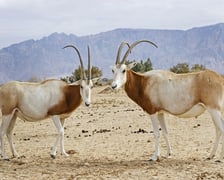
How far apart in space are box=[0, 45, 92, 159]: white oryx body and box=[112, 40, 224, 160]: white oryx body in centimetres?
110

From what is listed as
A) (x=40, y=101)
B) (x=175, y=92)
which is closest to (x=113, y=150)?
(x=40, y=101)

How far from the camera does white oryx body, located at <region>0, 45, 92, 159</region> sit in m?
12.2

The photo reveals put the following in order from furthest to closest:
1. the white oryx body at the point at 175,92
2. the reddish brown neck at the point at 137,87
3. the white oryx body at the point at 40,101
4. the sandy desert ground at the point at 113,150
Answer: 1. the white oryx body at the point at 40,101
2. the reddish brown neck at the point at 137,87
3. the white oryx body at the point at 175,92
4. the sandy desert ground at the point at 113,150

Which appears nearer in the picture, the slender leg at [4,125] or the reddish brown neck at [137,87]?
the reddish brown neck at [137,87]

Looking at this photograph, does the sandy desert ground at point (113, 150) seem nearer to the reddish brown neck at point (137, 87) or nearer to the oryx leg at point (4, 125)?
the oryx leg at point (4, 125)

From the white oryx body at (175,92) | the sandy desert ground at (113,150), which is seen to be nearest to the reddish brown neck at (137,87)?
the white oryx body at (175,92)

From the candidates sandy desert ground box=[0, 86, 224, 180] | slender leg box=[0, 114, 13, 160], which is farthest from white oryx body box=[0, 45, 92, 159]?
sandy desert ground box=[0, 86, 224, 180]

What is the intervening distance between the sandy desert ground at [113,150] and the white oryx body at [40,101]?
3.46 ft

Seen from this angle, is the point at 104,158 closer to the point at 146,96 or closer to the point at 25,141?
the point at 146,96

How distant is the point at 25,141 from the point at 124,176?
653 centimetres

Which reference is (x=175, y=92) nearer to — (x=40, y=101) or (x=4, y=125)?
(x=40, y=101)

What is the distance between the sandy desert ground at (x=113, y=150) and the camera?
34.1 ft

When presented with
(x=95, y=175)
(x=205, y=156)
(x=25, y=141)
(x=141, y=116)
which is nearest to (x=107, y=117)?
(x=141, y=116)

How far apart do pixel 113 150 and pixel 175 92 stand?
2.97 m
